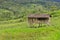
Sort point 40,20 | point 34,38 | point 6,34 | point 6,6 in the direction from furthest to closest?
point 6,6, point 40,20, point 6,34, point 34,38

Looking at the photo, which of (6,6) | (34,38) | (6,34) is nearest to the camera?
(34,38)

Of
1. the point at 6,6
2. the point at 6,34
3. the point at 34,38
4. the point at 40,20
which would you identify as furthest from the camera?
the point at 6,6

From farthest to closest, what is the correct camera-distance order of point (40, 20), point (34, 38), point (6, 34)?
point (40, 20) → point (6, 34) → point (34, 38)

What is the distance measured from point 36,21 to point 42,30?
11038mm

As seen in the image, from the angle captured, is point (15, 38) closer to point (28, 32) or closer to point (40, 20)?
point (28, 32)

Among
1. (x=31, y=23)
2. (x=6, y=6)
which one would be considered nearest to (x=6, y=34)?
(x=31, y=23)

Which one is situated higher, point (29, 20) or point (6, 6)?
point (29, 20)

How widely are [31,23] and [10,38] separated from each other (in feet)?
56.8

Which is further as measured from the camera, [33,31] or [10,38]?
[33,31]

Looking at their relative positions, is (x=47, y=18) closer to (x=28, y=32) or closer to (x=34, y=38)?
(x=28, y=32)

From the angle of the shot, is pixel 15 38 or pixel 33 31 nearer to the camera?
pixel 15 38

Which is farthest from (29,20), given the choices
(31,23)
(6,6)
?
(6,6)

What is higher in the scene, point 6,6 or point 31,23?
point 31,23

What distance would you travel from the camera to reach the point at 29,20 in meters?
56.8
